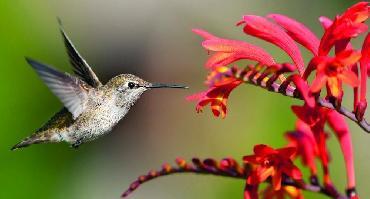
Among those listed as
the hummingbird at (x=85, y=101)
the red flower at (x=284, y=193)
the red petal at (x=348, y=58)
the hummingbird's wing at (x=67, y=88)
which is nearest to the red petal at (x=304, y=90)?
the red petal at (x=348, y=58)

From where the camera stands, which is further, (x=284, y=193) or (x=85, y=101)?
(x=85, y=101)

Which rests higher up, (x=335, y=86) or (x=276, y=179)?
(x=335, y=86)

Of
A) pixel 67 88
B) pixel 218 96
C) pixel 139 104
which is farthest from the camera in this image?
pixel 139 104

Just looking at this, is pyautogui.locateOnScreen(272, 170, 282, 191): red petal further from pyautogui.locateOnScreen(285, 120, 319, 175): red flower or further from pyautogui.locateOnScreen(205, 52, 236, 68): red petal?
pyautogui.locateOnScreen(205, 52, 236, 68): red petal

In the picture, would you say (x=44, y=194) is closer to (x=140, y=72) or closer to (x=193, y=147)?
(x=193, y=147)

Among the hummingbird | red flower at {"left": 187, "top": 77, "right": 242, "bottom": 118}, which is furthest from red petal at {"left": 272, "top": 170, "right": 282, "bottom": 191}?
the hummingbird

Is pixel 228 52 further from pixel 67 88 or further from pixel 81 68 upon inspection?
pixel 81 68

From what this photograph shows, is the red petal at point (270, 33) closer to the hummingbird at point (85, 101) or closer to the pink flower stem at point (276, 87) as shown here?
the pink flower stem at point (276, 87)

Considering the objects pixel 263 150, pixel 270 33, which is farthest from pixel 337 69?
pixel 263 150
